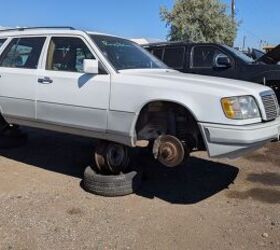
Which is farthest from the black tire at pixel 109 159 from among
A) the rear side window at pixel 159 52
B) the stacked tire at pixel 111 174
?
the rear side window at pixel 159 52

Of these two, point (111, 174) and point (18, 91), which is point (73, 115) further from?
point (18, 91)

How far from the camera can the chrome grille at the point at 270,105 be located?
5586 mm

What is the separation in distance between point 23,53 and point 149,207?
3008mm

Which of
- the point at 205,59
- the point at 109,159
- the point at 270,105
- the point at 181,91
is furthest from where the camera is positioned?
the point at 205,59

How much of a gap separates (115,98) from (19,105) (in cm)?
170

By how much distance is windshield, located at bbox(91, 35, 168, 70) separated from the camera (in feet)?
20.5

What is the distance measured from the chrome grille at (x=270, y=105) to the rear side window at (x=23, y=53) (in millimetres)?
3029

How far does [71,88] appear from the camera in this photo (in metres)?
6.20

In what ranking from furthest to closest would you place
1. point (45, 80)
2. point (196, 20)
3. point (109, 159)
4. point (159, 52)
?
point (196, 20) → point (159, 52) → point (45, 80) → point (109, 159)

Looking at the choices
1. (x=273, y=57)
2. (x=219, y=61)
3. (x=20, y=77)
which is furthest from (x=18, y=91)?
(x=273, y=57)

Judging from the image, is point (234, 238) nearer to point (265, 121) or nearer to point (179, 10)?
point (265, 121)

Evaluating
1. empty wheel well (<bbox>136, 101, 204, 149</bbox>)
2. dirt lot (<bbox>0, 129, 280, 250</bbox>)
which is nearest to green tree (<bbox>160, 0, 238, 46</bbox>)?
dirt lot (<bbox>0, 129, 280, 250</bbox>)

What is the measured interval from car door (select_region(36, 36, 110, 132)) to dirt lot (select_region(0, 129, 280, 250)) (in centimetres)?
85

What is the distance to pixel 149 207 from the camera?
18.2 ft
